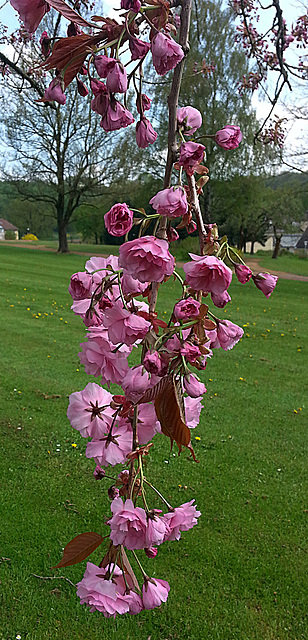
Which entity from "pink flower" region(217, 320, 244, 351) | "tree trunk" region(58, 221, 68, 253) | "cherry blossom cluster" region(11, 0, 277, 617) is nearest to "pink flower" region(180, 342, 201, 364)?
"cherry blossom cluster" region(11, 0, 277, 617)

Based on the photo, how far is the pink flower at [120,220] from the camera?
678mm

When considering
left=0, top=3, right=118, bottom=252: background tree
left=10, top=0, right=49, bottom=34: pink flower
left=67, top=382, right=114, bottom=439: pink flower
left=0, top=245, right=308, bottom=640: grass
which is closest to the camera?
left=10, top=0, right=49, bottom=34: pink flower

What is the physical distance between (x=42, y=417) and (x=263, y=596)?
2.54m

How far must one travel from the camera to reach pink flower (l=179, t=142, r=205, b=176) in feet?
2.22

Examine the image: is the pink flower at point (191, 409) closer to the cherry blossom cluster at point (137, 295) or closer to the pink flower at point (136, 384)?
the cherry blossom cluster at point (137, 295)

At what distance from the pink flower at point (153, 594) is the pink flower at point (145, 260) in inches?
22.4

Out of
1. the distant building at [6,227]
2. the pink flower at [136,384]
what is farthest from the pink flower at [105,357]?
the distant building at [6,227]

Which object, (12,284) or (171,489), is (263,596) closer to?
(171,489)

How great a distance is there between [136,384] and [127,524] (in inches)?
9.0

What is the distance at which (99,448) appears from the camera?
830 millimetres

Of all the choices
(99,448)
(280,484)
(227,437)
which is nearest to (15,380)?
(227,437)

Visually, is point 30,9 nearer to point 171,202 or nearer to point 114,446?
point 171,202

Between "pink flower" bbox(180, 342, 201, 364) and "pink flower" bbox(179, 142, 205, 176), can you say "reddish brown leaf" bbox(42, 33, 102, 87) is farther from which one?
"pink flower" bbox(180, 342, 201, 364)

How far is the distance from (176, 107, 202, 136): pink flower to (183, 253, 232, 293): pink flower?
24 cm
